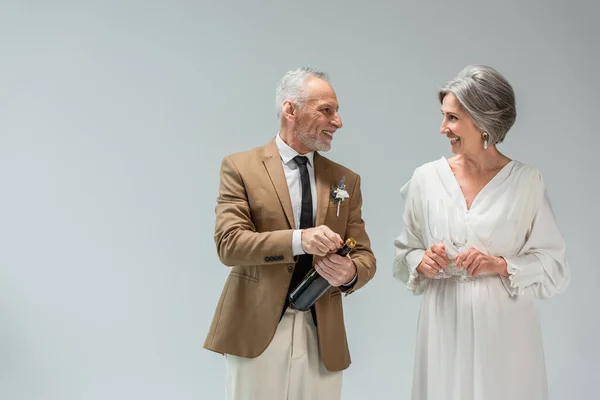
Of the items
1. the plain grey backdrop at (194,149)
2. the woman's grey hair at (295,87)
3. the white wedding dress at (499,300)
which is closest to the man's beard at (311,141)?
the woman's grey hair at (295,87)

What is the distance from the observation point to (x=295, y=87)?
12.3 feet

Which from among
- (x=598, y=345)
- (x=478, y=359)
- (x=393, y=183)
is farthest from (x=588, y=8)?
(x=478, y=359)

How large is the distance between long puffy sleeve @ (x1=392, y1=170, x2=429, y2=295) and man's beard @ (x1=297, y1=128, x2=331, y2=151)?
0.54 metres

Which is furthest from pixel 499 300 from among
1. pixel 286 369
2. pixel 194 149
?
pixel 194 149

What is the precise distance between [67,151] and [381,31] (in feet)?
8.14

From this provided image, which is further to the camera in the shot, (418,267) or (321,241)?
(418,267)

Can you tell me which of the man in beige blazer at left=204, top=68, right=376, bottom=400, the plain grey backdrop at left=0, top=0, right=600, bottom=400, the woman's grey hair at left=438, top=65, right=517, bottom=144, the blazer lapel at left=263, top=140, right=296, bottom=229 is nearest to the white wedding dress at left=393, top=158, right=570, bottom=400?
the woman's grey hair at left=438, top=65, right=517, bottom=144

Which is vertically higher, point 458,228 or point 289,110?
point 289,110

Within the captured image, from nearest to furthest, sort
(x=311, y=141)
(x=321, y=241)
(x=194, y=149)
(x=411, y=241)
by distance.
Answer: (x=321, y=241) → (x=311, y=141) → (x=411, y=241) → (x=194, y=149)

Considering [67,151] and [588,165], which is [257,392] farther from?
[588,165]

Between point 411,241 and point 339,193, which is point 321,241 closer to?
point 339,193

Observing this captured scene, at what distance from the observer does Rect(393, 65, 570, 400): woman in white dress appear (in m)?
3.62

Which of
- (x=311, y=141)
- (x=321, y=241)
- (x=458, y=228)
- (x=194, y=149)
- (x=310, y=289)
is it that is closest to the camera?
(x=321, y=241)

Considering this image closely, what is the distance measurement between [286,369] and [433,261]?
33.9 inches
